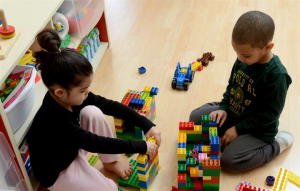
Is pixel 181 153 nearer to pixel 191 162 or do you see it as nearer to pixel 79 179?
pixel 191 162

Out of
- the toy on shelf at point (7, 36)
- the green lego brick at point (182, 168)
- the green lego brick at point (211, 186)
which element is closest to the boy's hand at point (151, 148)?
the green lego brick at point (182, 168)

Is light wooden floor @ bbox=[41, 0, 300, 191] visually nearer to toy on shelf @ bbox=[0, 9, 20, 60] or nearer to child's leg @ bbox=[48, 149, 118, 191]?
child's leg @ bbox=[48, 149, 118, 191]

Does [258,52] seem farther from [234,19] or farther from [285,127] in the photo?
[234,19]

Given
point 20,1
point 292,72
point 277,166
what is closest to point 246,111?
point 277,166

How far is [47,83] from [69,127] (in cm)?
15

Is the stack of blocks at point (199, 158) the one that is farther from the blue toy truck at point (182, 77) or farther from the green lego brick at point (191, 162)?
the blue toy truck at point (182, 77)

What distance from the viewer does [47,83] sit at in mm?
1146

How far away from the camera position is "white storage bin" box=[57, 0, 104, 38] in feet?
5.79

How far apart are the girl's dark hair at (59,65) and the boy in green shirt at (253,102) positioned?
518 mm

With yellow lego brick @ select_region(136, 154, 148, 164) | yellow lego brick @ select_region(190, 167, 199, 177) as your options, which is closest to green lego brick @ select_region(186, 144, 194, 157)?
yellow lego brick @ select_region(190, 167, 199, 177)

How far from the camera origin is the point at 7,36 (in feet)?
4.33

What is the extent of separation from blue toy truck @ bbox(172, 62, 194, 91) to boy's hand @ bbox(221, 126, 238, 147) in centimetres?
41

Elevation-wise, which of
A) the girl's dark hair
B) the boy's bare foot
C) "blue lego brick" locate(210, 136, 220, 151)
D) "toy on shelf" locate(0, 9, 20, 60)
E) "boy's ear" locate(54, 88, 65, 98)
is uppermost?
the girl's dark hair

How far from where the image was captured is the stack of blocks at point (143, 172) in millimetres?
1300
